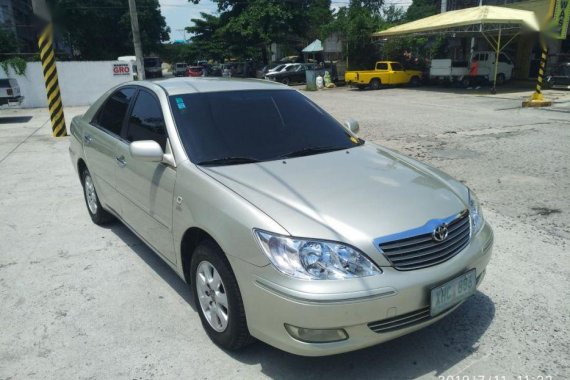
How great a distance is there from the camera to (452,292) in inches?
99.8

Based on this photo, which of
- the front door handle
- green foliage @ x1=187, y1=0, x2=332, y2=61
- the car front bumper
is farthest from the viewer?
green foliage @ x1=187, y1=0, x2=332, y2=61

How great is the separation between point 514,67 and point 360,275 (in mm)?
28158

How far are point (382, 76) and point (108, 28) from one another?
32.1 metres

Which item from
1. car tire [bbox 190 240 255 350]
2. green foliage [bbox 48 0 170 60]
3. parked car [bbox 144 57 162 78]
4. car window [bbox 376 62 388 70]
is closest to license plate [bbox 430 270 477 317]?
car tire [bbox 190 240 255 350]

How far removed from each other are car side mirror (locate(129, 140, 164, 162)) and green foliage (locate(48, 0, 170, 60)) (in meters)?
39.3

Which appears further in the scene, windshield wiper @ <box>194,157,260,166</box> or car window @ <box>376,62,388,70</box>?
car window @ <box>376,62,388,70</box>

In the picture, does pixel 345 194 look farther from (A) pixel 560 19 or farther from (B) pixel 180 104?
(A) pixel 560 19

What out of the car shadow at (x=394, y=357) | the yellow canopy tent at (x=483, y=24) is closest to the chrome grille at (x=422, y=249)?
the car shadow at (x=394, y=357)

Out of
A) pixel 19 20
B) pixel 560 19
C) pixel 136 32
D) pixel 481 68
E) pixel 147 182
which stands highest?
pixel 19 20

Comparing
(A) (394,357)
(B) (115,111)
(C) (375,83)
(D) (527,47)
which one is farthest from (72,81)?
(D) (527,47)

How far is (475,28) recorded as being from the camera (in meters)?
22.2

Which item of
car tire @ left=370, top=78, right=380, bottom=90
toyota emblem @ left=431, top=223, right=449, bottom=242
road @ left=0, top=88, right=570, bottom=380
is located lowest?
road @ left=0, top=88, right=570, bottom=380

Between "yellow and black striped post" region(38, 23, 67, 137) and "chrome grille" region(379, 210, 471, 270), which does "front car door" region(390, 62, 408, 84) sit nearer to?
"yellow and black striped post" region(38, 23, 67, 137)

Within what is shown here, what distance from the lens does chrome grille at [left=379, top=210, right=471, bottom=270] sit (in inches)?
93.2
